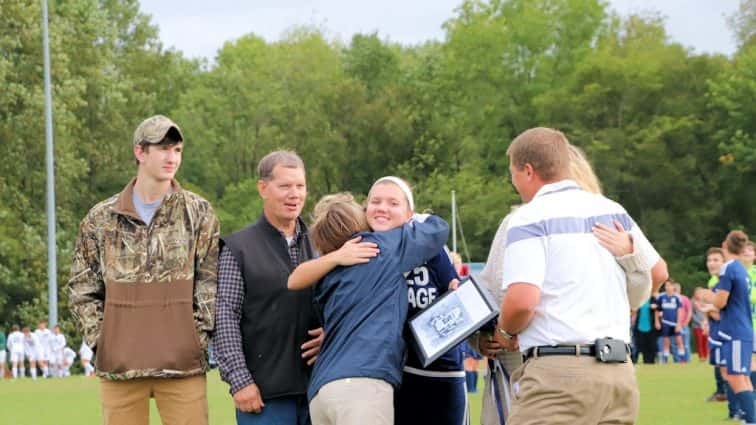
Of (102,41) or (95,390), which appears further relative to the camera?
(102,41)

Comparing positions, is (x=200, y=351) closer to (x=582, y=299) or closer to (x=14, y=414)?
(x=582, y=299)

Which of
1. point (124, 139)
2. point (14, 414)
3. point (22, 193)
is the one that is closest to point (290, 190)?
point (14, 414)

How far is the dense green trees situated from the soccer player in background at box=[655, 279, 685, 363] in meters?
24.9

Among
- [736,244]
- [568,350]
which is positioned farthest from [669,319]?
[568,350]

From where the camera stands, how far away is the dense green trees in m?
53.9

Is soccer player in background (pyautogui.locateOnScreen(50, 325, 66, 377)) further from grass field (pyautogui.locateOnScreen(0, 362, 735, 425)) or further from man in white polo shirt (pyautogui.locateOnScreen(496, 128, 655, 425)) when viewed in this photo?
man in white polo shirt (pyautogui.locateOnScreen(496, 128, 655, 425))

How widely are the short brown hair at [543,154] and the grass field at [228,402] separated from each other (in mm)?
9333

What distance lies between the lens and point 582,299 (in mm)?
5766

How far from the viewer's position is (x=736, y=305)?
14398mm

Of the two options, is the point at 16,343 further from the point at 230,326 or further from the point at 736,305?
the point at 230,326

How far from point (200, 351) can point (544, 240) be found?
1990mm

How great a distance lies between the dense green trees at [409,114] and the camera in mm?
53875

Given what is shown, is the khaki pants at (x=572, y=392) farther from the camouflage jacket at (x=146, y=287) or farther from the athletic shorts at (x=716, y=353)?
the athletic shorts at (x=716, y=353)

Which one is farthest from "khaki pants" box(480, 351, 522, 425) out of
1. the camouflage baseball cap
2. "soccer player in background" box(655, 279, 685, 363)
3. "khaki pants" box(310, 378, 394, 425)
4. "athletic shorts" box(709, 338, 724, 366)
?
"soccer player in background" box(655, 279, 685, 363)
